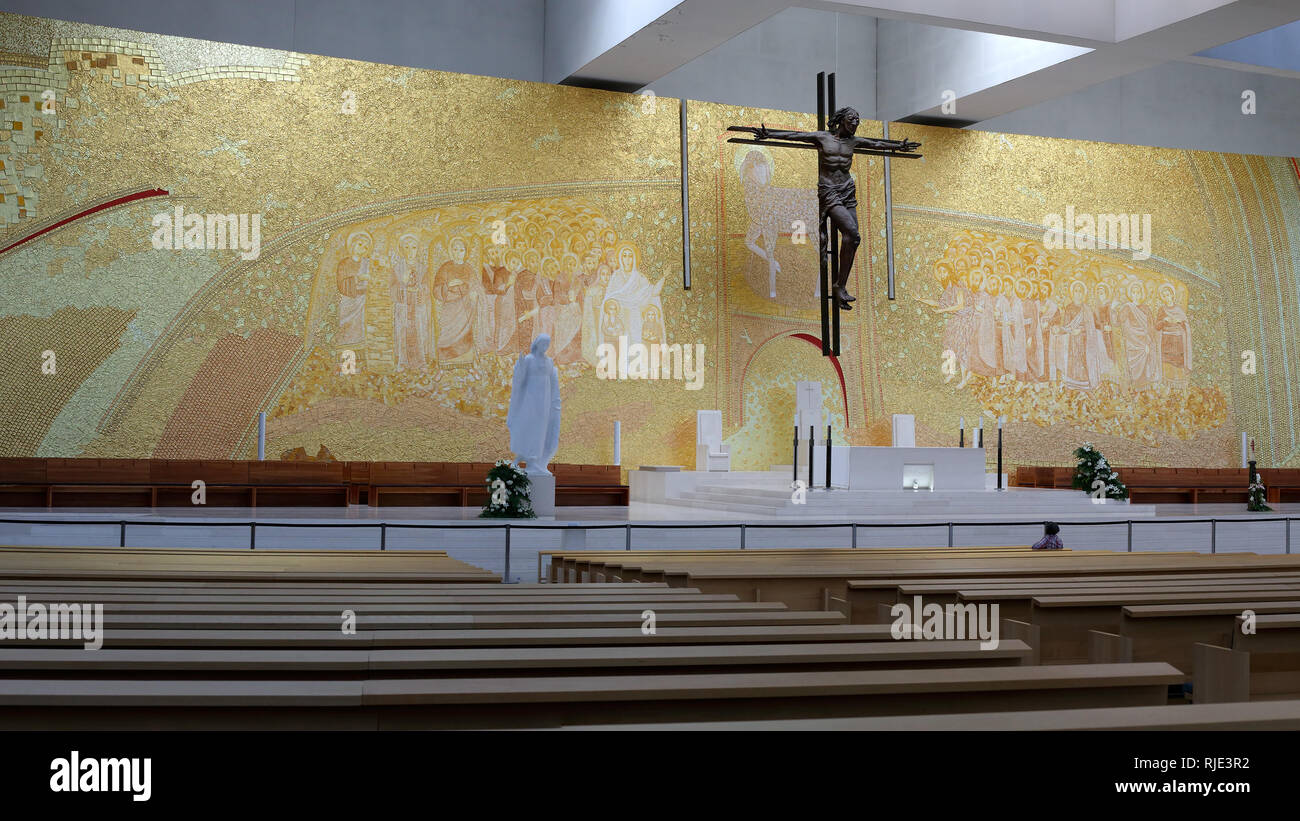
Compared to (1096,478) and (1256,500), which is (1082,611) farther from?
(1256,500)

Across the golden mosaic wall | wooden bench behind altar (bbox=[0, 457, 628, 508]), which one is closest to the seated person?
wooden bench behind altar (bbox=[0, 457, 628, 508])

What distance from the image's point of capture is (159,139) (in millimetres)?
13875

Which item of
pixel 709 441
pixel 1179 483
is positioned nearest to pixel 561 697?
pixel 709 441

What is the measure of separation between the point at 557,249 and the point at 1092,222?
9.05 m

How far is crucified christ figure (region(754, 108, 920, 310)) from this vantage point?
1491 centimetres

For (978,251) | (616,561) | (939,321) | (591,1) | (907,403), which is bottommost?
(616,561)

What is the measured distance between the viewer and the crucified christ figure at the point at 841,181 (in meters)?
14.9

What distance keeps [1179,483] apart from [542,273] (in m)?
9.89

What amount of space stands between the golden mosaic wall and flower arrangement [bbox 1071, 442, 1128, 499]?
74.8 inches

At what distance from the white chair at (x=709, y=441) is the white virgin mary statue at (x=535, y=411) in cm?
428

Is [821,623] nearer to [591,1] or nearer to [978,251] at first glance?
[591,1]

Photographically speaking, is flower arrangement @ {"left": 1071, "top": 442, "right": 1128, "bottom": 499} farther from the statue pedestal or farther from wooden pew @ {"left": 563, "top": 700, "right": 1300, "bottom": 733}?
wooden pew @ {"left": 563, "top": 700, "right": 1300, "bottom": 733}
